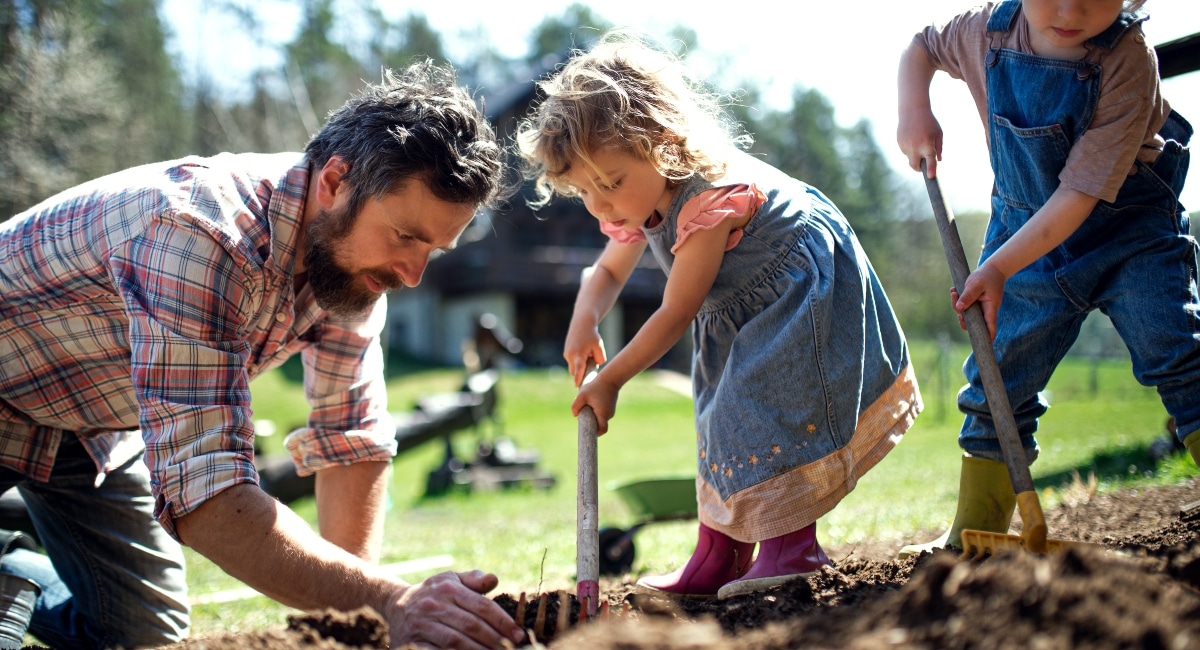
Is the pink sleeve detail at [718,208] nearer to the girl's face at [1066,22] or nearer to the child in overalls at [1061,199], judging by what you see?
the child in overalls at [1061,199]

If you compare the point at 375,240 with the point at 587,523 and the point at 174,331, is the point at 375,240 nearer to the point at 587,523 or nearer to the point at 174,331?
the point at 174,331

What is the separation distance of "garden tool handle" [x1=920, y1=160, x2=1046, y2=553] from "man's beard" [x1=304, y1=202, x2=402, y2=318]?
1713 mm

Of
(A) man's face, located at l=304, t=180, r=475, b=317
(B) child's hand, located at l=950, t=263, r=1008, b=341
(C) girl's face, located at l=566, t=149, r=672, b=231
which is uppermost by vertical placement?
(C) girl's face, located at l=566, t=149, r=672, b=231

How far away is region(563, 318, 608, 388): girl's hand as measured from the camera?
10.1 feet

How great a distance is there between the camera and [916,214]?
14.1m

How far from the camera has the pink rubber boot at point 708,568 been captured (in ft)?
8.89

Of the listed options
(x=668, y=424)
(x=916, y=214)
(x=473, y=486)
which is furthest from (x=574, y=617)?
(x=668, y=424)

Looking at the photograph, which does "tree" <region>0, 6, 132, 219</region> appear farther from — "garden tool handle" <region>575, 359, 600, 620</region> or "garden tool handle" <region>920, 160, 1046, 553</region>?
"garden tool handle" <region>920, 160, 1046, 553</region>

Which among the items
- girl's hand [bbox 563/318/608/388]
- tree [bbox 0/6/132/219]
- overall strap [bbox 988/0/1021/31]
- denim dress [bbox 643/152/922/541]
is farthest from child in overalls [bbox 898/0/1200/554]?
tree [bbox 0/6/132/219]

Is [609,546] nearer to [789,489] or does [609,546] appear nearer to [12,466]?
[789,489]

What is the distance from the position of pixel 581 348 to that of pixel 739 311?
59cm

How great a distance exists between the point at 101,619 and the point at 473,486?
25.6 feet

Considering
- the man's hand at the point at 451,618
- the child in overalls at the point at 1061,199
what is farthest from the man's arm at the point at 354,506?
the child in overalls at the point at 1061,199

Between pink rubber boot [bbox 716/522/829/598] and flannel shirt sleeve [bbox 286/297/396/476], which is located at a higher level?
flannel shirt sleeve [bbox 286/297/396/476]
